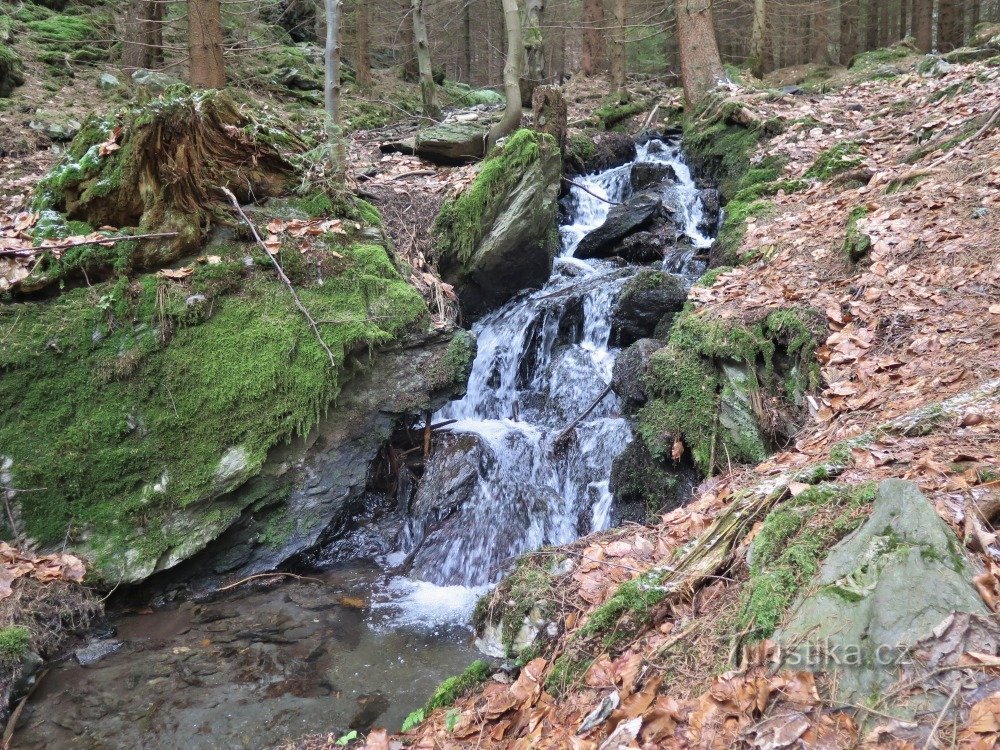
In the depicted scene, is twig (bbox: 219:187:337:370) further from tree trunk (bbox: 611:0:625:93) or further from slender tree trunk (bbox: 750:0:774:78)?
slender tree trunk (bbox: 750:0:774:78)

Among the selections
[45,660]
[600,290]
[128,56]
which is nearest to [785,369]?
[600,290]

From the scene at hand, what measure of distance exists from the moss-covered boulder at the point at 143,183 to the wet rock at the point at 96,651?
3.00 metres

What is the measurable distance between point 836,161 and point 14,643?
9568 millimetres

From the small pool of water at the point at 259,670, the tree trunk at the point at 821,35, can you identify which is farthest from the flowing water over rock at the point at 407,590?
the tree trunk at the point at 821,35

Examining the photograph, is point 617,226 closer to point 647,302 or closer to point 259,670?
point 647,302

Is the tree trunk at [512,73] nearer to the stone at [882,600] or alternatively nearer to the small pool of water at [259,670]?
the small pool of water at [259,670]

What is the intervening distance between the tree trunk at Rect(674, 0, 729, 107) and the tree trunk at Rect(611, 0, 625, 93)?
371 cm

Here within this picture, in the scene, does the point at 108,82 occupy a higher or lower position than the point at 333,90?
higher

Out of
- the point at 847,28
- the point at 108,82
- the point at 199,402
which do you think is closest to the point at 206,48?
the point at 108,82

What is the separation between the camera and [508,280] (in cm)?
848

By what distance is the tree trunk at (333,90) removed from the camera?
20.2ft

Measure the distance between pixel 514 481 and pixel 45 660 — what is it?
3920 mm

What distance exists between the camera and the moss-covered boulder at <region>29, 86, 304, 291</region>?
555 centimetres

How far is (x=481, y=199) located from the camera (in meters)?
8.10
